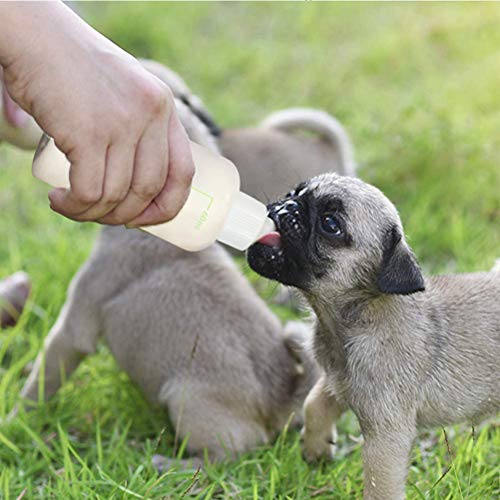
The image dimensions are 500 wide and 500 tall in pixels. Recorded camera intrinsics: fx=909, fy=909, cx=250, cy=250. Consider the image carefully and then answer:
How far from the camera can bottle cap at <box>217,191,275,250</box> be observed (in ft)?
7.86

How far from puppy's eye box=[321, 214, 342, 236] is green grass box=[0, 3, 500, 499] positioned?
812mm

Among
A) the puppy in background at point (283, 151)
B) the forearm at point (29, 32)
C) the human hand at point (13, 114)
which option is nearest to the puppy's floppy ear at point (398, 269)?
the forearm at point (29, 32)

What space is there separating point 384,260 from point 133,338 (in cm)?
128

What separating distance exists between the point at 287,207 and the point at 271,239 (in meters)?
0.10

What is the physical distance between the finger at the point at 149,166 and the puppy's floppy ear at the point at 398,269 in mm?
830

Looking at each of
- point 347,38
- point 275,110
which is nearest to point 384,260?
point 275,110

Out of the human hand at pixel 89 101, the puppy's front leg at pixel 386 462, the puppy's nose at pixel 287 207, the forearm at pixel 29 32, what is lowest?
the puppy's front leg at pixel 386 462

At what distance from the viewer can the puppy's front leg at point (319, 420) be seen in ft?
9.88

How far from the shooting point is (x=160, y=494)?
2873mm

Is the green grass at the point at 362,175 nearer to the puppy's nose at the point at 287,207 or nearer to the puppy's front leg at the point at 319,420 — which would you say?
the puppy's front leg at the point at 319,420

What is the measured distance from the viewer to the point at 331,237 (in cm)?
265

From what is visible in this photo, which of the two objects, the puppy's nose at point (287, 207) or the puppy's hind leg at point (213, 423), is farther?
the puppy's hind leg at point (213, 423)

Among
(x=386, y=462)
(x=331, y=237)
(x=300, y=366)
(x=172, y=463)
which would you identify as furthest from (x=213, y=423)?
(x=331, y=237)

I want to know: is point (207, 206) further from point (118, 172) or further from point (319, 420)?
point (319, 420)
